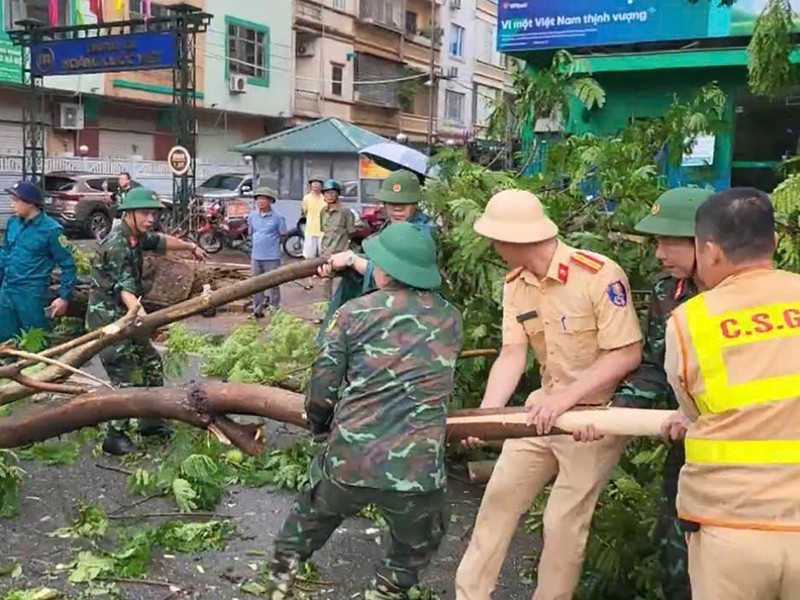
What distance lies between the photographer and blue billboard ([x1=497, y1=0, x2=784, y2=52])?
342 inches

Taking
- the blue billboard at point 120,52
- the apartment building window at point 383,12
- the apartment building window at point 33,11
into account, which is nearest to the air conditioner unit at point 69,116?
the apartment building window at point 33,11

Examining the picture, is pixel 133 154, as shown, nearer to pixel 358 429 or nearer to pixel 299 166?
pixel 299 166

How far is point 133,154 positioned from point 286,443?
2644cm

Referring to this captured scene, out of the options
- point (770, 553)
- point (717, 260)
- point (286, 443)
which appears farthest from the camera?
point (286, 443)

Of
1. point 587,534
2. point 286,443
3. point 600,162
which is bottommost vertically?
point 286,443

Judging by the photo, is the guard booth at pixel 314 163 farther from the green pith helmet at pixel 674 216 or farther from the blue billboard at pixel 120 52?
the green pith helmet at pixel 674 216

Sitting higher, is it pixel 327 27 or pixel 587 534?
pixel 327 27

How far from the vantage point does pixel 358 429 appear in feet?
10.7

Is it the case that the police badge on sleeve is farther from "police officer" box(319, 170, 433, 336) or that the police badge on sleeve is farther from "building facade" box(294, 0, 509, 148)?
"building facade" box(294, 0, 509, 148)

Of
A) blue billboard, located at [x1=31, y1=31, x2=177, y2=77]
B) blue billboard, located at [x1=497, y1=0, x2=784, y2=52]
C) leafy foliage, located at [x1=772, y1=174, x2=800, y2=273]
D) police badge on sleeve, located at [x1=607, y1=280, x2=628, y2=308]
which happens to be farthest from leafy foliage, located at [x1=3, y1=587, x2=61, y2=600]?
blue billboard, located at [x1=31, y1=31, x2=177, y2=77]

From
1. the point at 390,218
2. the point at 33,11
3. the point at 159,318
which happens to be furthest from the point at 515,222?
the point at 33,11

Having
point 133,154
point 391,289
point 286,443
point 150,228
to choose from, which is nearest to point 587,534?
point 391,289

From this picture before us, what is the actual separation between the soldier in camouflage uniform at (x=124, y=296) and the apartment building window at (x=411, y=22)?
132 feet

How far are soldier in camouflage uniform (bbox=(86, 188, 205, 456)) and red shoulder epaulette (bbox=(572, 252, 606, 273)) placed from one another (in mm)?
3252
